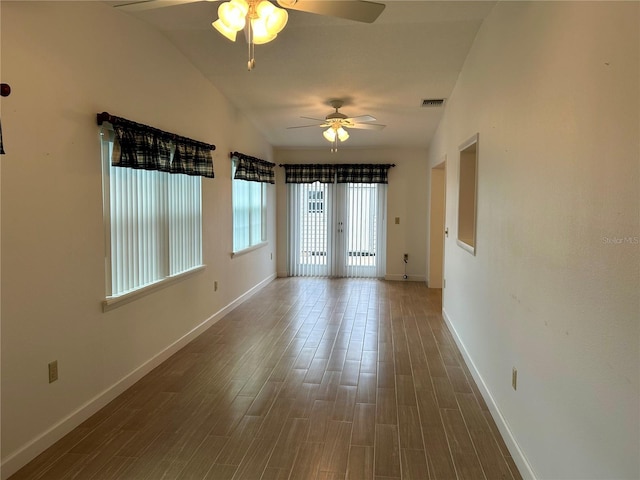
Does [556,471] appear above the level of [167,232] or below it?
below

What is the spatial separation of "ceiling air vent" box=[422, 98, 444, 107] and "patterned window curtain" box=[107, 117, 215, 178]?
8.71ft

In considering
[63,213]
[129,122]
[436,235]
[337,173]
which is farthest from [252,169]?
[63,213]

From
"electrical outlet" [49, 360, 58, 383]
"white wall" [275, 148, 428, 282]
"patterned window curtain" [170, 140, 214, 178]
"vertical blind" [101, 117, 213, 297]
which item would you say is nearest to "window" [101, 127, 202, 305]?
"vertical blind" [101, 117, 213, 297]

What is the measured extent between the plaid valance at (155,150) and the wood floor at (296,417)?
5.47ft

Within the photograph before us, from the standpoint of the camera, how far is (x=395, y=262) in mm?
7680

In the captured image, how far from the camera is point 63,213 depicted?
244 centimetres

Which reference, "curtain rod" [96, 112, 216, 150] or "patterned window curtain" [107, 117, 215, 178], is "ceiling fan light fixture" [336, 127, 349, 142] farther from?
"curtain rod" [96, 112, 216, 150]

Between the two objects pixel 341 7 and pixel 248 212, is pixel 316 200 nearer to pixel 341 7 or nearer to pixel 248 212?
pixel 248 212

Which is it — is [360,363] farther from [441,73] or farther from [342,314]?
[441,73]

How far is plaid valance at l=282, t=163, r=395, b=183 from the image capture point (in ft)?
24.4

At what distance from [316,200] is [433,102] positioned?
320cm

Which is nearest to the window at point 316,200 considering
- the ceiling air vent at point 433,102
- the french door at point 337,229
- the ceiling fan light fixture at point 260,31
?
the french door at point 337,229

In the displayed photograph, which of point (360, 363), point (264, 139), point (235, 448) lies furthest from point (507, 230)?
point (264, 139)

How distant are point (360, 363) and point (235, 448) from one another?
1.51 metres
